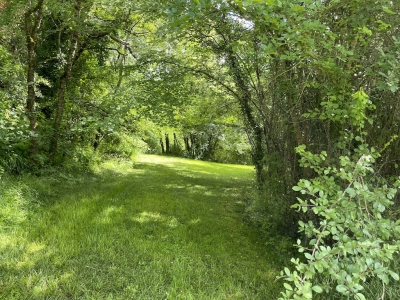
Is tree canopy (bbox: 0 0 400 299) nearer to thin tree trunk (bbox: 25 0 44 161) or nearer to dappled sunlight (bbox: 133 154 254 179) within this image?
thin tree trunk (bbox: 25 0 44 161)

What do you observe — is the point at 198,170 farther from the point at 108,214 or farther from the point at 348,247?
the point at 348,247

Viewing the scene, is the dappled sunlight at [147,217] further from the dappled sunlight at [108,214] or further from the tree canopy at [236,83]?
the tree canopy at [236,83]

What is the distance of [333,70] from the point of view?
224 centimetres

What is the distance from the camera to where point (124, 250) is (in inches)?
121

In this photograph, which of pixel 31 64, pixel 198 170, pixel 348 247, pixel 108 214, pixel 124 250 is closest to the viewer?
pixel 348 247

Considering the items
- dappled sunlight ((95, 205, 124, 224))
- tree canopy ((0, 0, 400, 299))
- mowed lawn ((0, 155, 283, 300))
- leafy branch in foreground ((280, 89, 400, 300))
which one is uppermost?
tree canopy ((0, 0, 400, 299))

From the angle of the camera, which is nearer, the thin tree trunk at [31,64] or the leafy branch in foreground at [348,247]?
the leafy branch in foreground at [348,247]

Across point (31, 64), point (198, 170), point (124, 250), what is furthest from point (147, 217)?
point (198, 170)

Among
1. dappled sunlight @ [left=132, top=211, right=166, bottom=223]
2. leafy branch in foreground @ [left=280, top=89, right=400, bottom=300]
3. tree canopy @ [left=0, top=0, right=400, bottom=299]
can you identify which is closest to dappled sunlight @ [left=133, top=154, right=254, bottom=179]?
tree canopy @ [left=0, top=0, right=400, bottom=299]

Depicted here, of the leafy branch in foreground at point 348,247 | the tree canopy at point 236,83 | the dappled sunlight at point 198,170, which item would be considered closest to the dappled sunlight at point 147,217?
the tree canopy at point 236,83

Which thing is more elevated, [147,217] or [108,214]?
[108,214]

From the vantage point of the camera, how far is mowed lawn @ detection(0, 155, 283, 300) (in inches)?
94.6

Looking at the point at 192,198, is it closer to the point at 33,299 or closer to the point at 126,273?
the point at 126,273

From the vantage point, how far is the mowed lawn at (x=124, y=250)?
2.40m
